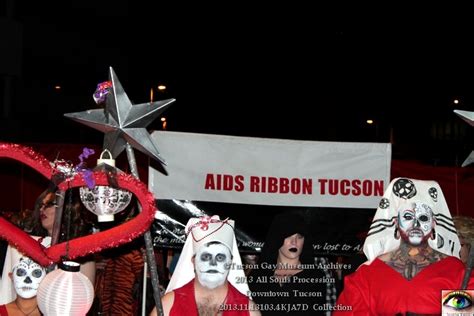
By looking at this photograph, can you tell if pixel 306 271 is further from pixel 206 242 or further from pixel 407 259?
pixel 206 242

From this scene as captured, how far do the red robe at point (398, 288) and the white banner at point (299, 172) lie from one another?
1630mm

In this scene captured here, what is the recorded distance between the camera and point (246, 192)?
642 cm

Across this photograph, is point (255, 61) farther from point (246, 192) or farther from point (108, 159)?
point (108, 159)

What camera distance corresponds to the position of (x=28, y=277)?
4.68 m

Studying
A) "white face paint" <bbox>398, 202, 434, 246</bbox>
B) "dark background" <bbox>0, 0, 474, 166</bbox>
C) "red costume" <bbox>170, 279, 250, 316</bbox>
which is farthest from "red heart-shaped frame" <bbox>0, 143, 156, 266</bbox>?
"dark background" <bbox>0, 0, 474, 166</bbox>

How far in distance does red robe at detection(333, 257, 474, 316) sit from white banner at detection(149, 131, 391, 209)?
5.35 ft

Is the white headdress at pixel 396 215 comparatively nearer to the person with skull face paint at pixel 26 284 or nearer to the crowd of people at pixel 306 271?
the crowd of people at pixel 306 271

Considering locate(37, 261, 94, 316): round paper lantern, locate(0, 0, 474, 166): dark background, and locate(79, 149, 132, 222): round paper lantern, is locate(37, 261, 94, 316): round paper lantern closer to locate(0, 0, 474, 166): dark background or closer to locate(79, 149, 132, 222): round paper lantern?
locate(79, 149, 132, 222): round paper lantern

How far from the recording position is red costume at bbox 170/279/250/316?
467cm

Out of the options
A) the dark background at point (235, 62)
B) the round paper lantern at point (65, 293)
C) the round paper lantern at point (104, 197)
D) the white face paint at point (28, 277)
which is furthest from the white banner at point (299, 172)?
the dark background at point (235, 62)

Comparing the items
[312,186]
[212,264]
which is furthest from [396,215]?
[312,186]

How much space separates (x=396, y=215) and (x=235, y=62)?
11763 mm

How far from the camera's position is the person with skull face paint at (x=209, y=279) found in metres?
4.65

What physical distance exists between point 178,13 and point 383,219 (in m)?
9.60
